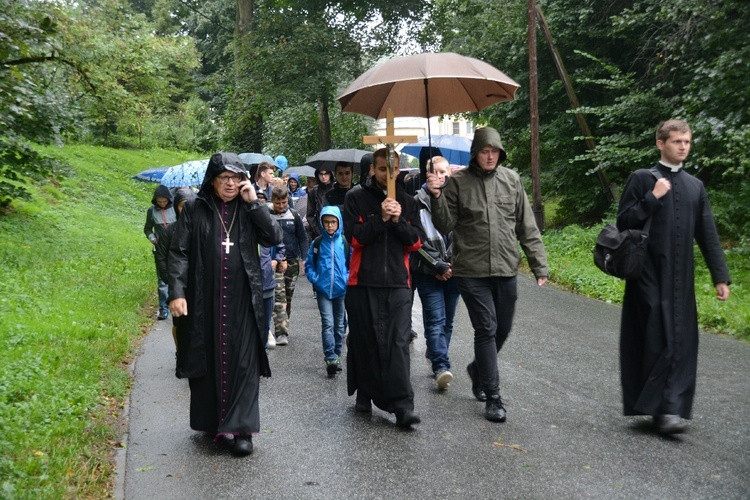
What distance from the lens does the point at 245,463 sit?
557 centimetres

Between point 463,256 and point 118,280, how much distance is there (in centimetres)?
862

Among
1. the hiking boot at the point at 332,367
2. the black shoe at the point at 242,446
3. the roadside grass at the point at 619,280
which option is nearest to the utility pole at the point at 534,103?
the roadside grass at the point at 619,280

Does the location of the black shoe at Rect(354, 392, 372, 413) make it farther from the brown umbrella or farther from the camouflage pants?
the camouflage pants

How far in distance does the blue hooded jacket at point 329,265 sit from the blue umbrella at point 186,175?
1.67m

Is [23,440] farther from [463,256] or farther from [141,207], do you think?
[141,207]

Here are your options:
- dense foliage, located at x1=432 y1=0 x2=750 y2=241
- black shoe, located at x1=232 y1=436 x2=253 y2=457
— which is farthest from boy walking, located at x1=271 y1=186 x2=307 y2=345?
dense foliage, located at x1=432 y1=0 x2=750 y2=241

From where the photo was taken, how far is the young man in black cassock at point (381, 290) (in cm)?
634

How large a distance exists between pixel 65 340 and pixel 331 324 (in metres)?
2.71

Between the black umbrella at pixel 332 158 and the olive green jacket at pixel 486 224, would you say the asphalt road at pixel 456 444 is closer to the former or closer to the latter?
the olive green jacket at pixel 486 224

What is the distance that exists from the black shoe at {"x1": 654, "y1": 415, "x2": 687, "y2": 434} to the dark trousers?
1160 millimetres

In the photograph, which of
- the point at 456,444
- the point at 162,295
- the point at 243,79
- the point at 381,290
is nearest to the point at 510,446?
the point at 456,444

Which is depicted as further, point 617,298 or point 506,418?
point 617,298

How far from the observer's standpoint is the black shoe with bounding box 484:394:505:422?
6441 millimetres

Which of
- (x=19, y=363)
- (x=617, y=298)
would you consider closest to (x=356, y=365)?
(x=19, y=363)
